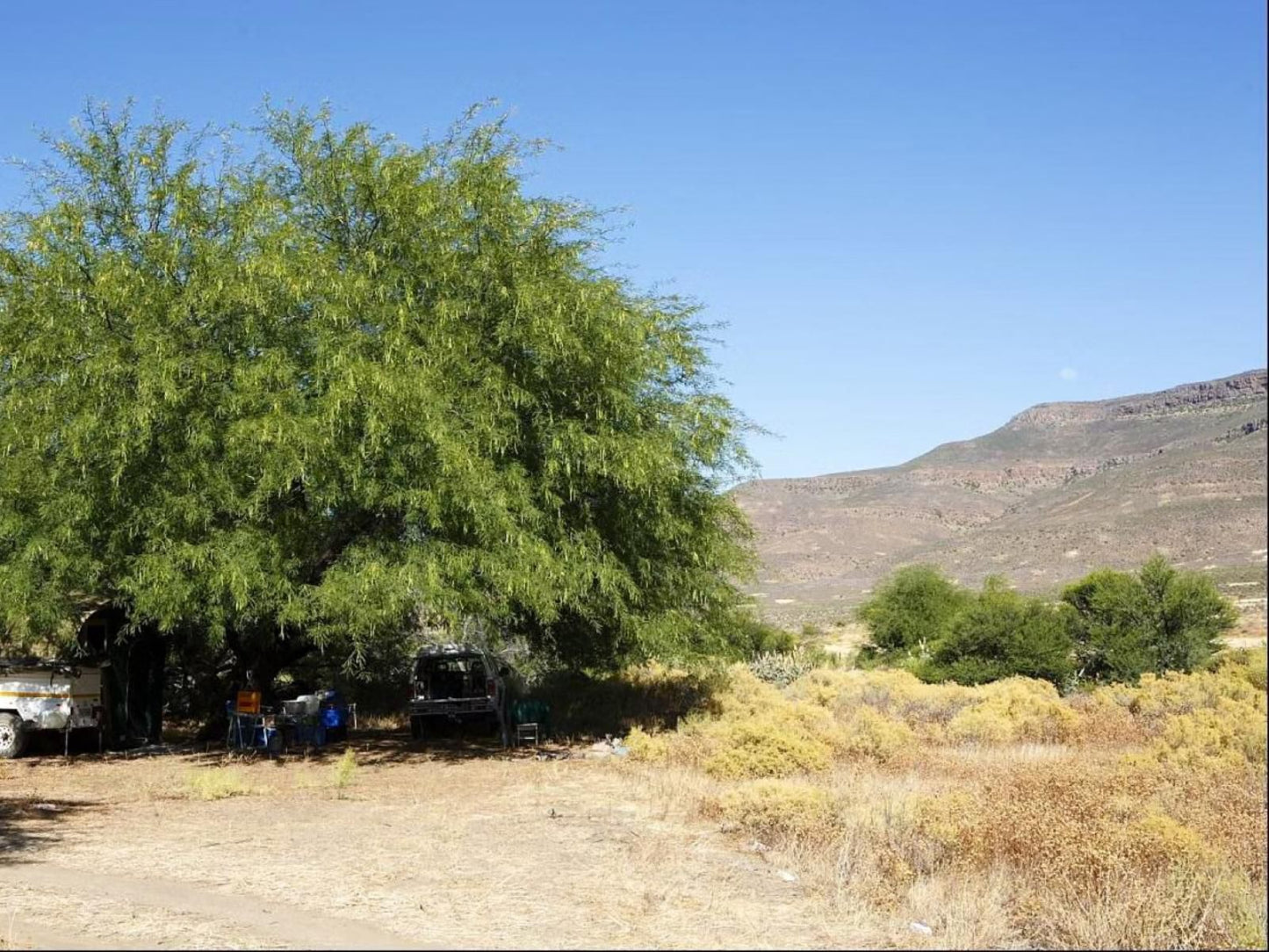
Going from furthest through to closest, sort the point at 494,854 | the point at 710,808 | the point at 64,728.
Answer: the point at 64,728 → the point at 710,808 → the point at 494,854

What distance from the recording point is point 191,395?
16.8 metres

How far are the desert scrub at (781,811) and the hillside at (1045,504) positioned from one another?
963 centimetres

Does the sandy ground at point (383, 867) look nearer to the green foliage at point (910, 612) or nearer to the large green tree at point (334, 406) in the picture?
the large green tree at point (334, 406)

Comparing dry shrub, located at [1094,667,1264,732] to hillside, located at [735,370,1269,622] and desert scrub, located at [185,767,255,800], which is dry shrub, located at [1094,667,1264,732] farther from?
desert scrub, located at [185,767,255,800]

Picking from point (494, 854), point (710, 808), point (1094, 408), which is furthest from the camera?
point (1094, 408)

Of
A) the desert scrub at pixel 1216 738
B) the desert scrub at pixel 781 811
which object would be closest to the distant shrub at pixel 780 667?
the desert scrub at pixel 1216 738

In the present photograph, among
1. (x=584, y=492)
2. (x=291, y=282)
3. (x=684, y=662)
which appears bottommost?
(x=684, y=662)

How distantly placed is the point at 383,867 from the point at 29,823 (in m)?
5.29

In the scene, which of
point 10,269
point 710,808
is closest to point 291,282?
point 10,269

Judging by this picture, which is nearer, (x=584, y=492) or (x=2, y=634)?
(x=584, y=492)

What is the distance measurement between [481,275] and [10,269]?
22.3 ft

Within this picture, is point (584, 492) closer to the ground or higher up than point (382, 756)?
higher up

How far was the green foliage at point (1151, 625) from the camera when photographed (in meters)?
28.9

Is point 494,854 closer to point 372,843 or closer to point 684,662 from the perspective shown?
point 372,843
